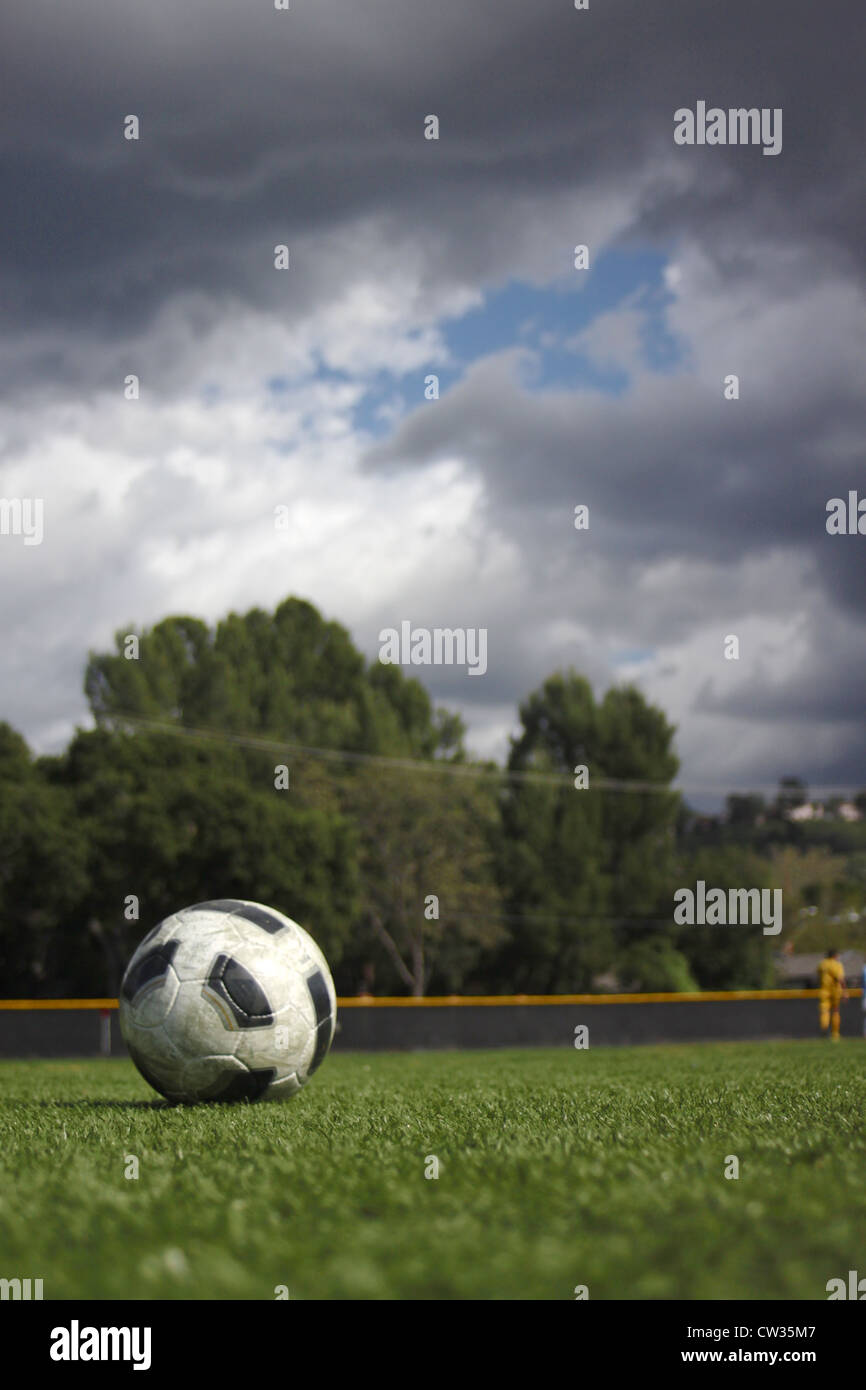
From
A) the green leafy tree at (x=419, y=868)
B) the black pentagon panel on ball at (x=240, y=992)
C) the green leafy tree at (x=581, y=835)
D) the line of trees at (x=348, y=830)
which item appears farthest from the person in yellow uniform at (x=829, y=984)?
the green leafy tree at (x=581, y=835)

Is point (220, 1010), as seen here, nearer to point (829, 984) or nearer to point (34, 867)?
point (829, 984)

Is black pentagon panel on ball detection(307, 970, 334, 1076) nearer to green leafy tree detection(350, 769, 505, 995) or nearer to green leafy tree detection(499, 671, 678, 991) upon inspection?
green leafy tree detection(350, 769, 505, 995)

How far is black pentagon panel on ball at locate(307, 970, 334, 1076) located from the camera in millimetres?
10703

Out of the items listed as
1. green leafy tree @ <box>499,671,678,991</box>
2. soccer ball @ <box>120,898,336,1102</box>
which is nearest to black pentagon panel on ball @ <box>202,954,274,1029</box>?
soccer ball @ <box>120,898,336,1102</box>

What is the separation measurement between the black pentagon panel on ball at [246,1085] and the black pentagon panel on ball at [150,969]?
0.94 meters

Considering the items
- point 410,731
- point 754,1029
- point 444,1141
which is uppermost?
point 410,731

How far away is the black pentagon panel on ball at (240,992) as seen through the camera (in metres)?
10.0

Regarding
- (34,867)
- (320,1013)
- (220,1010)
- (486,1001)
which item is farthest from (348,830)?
(220,1010)

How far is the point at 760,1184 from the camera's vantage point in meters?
5.33

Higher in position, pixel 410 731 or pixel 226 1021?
pixel 410 731

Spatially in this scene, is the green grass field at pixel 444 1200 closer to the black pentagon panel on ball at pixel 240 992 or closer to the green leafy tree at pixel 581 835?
the black pentagon panel on ball at pixel 240 992

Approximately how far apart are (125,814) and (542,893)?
23302 mm
